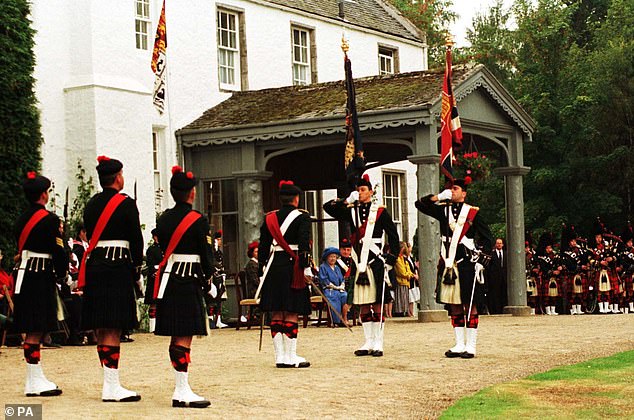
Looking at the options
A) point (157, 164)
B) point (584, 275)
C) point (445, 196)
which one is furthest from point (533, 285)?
point (445, 196)

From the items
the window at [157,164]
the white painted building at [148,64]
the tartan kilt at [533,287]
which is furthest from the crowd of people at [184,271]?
the tartan kilt at [533,287]

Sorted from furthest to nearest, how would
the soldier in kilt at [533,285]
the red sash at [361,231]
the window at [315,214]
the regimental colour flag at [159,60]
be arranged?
the window at [315,214] < the soldier in kilt at [533,285] < the regimental colour flag at [159,60] < the red sash at [361,231]

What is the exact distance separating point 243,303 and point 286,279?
26.7 feet

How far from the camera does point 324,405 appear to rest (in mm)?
9633

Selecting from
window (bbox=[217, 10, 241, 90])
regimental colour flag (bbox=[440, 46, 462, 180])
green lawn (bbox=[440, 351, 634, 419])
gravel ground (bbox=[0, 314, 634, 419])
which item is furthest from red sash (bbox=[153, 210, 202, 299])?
window (bbox=[217, 10, 241, 90])

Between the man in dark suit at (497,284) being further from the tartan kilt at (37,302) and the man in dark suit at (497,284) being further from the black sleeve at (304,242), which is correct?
the tartan kilt at (37,302)

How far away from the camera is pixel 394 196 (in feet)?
98.0

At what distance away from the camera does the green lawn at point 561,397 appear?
9.12m

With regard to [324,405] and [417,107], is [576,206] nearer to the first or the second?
[417,107]

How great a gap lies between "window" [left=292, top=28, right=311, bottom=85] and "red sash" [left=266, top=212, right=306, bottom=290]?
48.5 feet

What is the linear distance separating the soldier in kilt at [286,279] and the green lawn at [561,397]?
2.67 metres

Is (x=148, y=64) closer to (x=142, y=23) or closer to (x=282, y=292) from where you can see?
(x=142, y=23)

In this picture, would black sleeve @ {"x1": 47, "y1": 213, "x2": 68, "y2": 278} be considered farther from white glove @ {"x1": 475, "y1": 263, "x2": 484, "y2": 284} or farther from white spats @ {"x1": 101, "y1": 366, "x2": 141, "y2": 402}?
white glove @ {"x1": 475, "y1": 263, "x2": 484, "y2": 284}

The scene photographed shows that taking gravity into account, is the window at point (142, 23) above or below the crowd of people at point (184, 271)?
above
